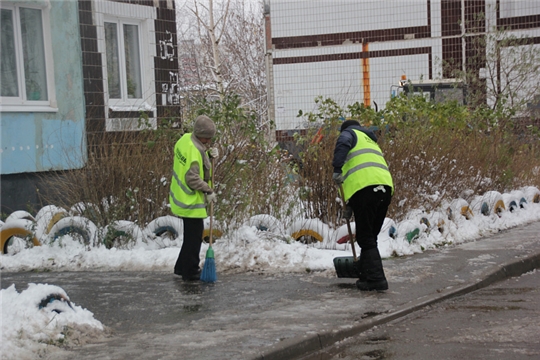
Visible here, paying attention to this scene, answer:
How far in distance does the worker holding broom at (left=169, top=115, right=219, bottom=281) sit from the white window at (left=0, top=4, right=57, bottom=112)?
4.35 meters

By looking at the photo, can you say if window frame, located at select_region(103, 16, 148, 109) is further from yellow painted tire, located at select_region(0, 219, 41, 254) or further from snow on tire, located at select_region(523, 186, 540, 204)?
snow on tire, located at select_region(523, 186, 540, 204)

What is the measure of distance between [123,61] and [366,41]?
13.5m

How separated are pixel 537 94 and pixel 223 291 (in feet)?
44.1

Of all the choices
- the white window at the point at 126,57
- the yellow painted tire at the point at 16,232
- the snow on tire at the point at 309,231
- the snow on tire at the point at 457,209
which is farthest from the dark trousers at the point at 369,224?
the white window at the point at 126,57

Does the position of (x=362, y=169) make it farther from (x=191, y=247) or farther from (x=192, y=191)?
(x=191, y=247)

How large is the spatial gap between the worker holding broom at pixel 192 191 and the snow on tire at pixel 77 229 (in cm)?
195

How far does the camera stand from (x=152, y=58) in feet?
45.9

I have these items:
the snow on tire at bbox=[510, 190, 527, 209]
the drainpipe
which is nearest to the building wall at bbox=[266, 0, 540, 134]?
the drainpipe

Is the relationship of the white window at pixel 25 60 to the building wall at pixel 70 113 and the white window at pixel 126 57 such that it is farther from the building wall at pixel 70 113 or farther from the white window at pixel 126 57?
the white window at pixel 126 57

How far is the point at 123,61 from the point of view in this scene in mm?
13602

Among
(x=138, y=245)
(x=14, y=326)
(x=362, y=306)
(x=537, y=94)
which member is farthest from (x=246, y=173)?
(x=537, y=94)

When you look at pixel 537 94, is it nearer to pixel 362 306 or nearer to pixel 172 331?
pixel 362 306

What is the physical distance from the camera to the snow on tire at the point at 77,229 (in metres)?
9.75

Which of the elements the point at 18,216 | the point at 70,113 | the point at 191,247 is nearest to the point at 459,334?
the point at 191,247
